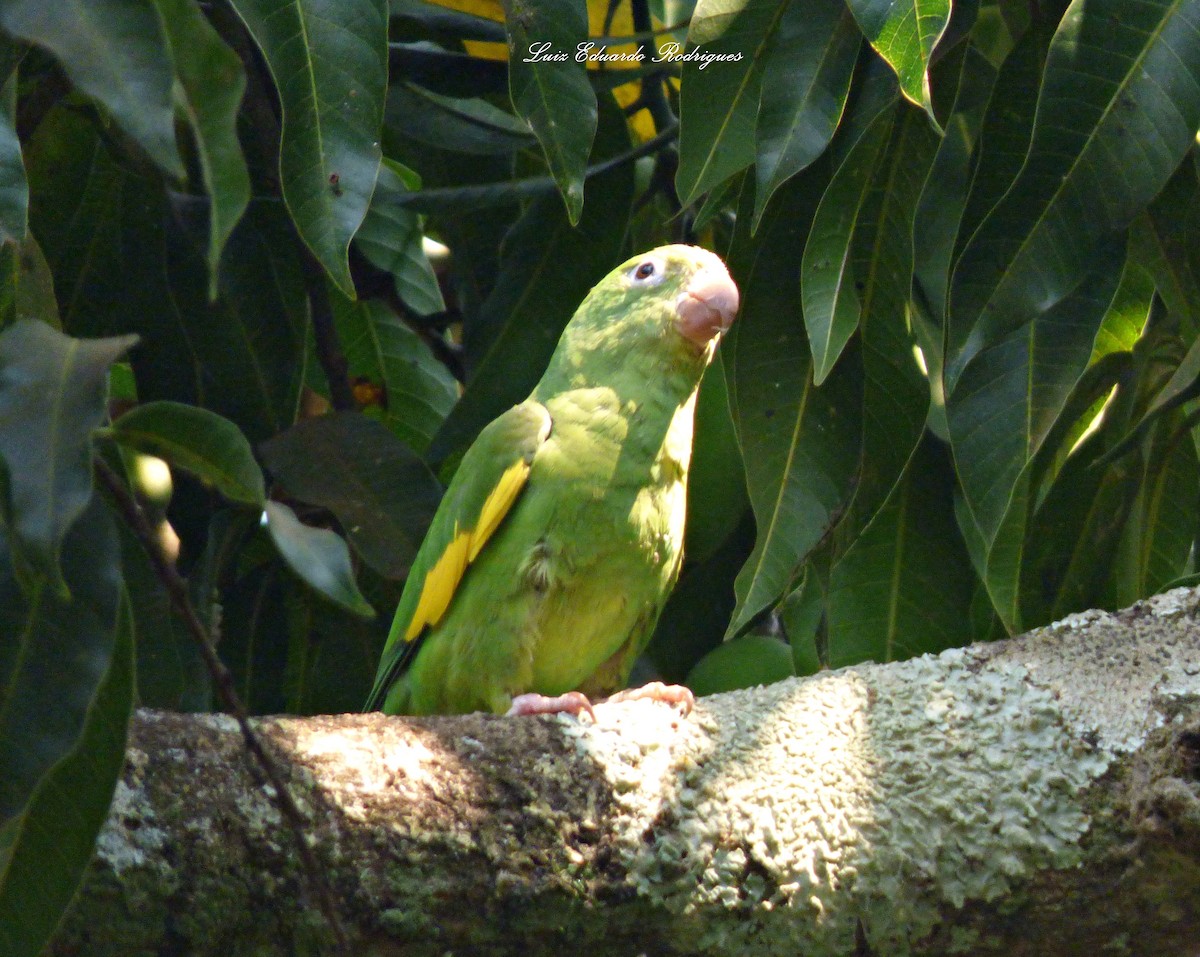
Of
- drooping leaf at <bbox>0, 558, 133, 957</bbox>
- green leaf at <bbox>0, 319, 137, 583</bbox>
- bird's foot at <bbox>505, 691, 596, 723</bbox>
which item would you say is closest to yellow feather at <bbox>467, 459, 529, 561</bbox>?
bird's foot at <bbox>505, 691, 596, 723</bbox>

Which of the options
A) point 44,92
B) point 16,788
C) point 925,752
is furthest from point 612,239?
point 16,788

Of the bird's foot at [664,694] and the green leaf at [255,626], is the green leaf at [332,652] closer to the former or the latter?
the green leaf at [255,626]

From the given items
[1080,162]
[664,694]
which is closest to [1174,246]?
[1080,162]

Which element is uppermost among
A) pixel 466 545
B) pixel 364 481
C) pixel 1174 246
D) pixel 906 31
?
pixel 906 31

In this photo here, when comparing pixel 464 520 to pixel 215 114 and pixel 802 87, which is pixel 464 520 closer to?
pixel 802 87

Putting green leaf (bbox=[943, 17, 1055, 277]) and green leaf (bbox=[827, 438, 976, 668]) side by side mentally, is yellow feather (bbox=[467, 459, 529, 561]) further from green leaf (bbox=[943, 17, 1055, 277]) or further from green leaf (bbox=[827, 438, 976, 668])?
green leaf (bbox=[943, 17, 1055, 277])

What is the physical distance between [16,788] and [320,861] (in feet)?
1.28

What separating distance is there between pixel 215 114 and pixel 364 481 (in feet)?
4.92

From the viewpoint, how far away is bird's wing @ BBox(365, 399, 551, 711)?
2669 millimetres

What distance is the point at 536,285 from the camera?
3119mm

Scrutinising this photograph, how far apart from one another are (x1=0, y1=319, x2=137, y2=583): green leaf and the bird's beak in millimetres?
1553

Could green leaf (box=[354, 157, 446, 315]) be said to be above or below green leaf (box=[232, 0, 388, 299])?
below

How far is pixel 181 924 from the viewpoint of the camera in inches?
59.3

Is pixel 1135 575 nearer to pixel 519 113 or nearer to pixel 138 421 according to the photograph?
pixel 519 113
